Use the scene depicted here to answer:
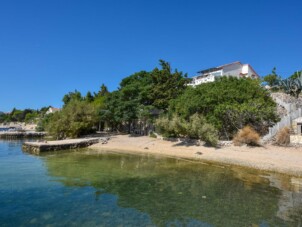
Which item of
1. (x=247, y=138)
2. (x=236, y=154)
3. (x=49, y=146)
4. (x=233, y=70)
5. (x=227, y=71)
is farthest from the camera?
(x=233, y=70)

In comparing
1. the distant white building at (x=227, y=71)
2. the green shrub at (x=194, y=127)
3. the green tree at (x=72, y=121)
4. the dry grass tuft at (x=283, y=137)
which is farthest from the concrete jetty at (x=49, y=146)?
the distant white building at (x=227, y=71)

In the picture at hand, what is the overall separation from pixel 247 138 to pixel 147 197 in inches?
588

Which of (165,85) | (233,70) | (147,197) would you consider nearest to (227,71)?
(233,70)

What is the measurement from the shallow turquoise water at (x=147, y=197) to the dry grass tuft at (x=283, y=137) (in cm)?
705

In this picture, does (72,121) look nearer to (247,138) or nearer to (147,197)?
(247,138)

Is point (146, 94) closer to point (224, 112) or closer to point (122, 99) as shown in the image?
point (122, 99)

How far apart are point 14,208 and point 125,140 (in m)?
23.5

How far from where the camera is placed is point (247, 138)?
20891 millimetres

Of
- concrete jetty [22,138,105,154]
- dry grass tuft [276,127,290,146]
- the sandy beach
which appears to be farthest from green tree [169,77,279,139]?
concrete jetty [22,138,105,154]

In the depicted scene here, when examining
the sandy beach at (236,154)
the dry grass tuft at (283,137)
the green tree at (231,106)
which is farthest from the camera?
the green tree at (231,106)

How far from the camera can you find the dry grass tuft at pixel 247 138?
20598 millimetres

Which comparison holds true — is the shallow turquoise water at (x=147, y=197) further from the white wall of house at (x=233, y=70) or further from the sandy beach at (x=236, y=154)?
the white wall of house at (x=233, y=70)

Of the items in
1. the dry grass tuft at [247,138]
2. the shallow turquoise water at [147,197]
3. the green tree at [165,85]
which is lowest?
the shallow turquoise water at [147,197]

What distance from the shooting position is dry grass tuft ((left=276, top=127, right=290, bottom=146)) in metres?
19.7
